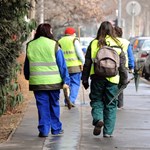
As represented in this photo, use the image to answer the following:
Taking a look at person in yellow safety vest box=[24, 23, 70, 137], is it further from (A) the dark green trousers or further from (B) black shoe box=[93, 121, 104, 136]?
(B) black shoe box=[93, 121, 104, 136]

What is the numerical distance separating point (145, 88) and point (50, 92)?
9.79m

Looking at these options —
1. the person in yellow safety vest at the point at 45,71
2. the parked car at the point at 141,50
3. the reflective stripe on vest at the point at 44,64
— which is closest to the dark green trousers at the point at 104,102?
the person in yellow safety vest at the point at 45,71

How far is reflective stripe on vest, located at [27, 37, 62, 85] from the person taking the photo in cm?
935

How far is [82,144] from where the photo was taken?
8992 mm

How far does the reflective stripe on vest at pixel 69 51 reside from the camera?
13258 millimetres

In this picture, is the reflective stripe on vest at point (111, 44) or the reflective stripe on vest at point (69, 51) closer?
the reflective stripe on vest at point (111, 44)

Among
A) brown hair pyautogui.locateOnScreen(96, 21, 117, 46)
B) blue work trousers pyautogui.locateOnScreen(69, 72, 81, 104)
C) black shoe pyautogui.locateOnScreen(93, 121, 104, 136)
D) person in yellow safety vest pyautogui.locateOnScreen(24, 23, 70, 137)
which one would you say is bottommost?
black shoe pyautogui.locateOnScreen(93, 121, 104, 136)

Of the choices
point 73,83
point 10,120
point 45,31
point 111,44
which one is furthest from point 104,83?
point 73,83

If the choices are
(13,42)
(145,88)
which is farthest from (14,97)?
(145,88)

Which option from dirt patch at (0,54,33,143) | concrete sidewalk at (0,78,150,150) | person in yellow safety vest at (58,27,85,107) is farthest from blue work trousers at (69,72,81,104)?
dirt patch at (0,54,33,143)

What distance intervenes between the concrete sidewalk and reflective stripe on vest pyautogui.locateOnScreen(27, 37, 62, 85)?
86cm

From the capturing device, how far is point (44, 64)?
9383 mm

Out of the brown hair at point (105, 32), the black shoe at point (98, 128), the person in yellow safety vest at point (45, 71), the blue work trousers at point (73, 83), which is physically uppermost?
the brown hair at point (105, 32)

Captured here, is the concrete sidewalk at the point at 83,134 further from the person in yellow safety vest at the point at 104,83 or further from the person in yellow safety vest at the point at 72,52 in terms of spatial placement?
the person in yellow safety vest at the point at 72,52
